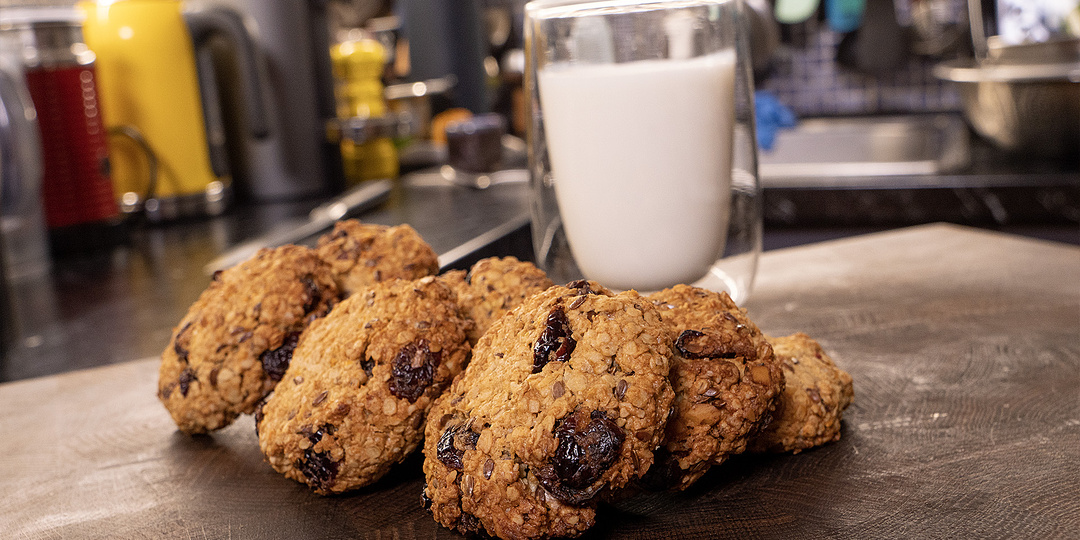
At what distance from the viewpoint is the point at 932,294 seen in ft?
3.10

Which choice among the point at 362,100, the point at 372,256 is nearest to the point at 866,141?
the point at 362,100

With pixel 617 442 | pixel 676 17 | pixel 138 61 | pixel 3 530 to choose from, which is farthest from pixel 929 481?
pixel 138 61

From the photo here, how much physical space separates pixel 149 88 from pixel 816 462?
5.62 ft

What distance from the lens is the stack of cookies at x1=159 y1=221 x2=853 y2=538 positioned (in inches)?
17.9

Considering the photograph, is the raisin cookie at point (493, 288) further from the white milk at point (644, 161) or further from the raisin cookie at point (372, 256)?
the white milk at point (644, 161)

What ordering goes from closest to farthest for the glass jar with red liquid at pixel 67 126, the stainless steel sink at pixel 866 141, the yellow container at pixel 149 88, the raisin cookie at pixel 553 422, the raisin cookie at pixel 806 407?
the raisin cookie at pixel 553 422 → the raisin cookie at pixel 806 407 → the glass jar with red liquid at pixel 67 126 → the yellow container at pixel 149 88 → the stainless steel sink at pixel 866 141

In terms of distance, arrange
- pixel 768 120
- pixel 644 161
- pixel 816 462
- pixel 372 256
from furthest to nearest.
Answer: pixel 768 120
pixel 644 161
pixel 372 256
pixel 816 462

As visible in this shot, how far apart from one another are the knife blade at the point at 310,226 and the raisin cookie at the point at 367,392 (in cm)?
60

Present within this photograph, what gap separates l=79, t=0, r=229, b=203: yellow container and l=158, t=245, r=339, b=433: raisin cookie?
4.44 ft

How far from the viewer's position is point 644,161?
2.63 ft

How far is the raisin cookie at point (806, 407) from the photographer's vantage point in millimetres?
566

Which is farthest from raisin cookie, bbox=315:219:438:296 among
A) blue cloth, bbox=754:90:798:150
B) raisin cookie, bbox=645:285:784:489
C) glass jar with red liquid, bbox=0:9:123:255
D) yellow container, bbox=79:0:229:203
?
blue cloth, bbox=754:90:798:150

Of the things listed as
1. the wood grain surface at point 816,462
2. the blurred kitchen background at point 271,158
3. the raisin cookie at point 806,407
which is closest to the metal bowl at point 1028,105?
the blurred kitchen background at point 271,158

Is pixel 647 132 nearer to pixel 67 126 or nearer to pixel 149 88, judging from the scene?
pixel 67 126
